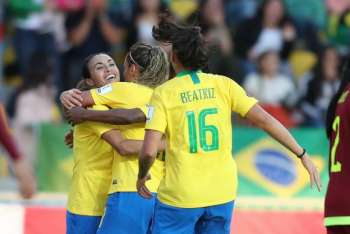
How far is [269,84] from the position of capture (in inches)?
600

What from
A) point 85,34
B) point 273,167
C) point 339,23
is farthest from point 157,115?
point 339,23

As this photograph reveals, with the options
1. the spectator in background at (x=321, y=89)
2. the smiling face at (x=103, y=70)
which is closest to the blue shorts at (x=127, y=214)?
the smiling face at (x=103, y=70)

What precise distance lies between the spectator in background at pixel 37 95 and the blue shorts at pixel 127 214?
717 cm

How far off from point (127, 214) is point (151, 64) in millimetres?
1077

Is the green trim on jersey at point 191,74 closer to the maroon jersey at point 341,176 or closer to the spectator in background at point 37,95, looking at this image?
the maroon jersey at point 341,176

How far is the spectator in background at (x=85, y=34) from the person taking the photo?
15.0 meters

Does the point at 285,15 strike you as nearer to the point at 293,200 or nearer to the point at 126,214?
the point at 293,200

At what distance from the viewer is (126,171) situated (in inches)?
272

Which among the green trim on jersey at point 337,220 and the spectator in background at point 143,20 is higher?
the spectator in background at point 143,20

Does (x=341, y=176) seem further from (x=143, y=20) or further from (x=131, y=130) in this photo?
(x=143, y=20)

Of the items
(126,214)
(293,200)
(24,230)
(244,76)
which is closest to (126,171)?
(126,214)

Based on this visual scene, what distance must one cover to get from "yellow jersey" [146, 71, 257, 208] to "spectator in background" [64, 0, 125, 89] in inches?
344

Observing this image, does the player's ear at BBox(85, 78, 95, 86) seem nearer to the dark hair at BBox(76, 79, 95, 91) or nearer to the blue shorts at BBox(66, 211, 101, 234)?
the dark hair at BBox(76, 79, 95, 91)

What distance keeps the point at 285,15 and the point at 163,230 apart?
9.80m
